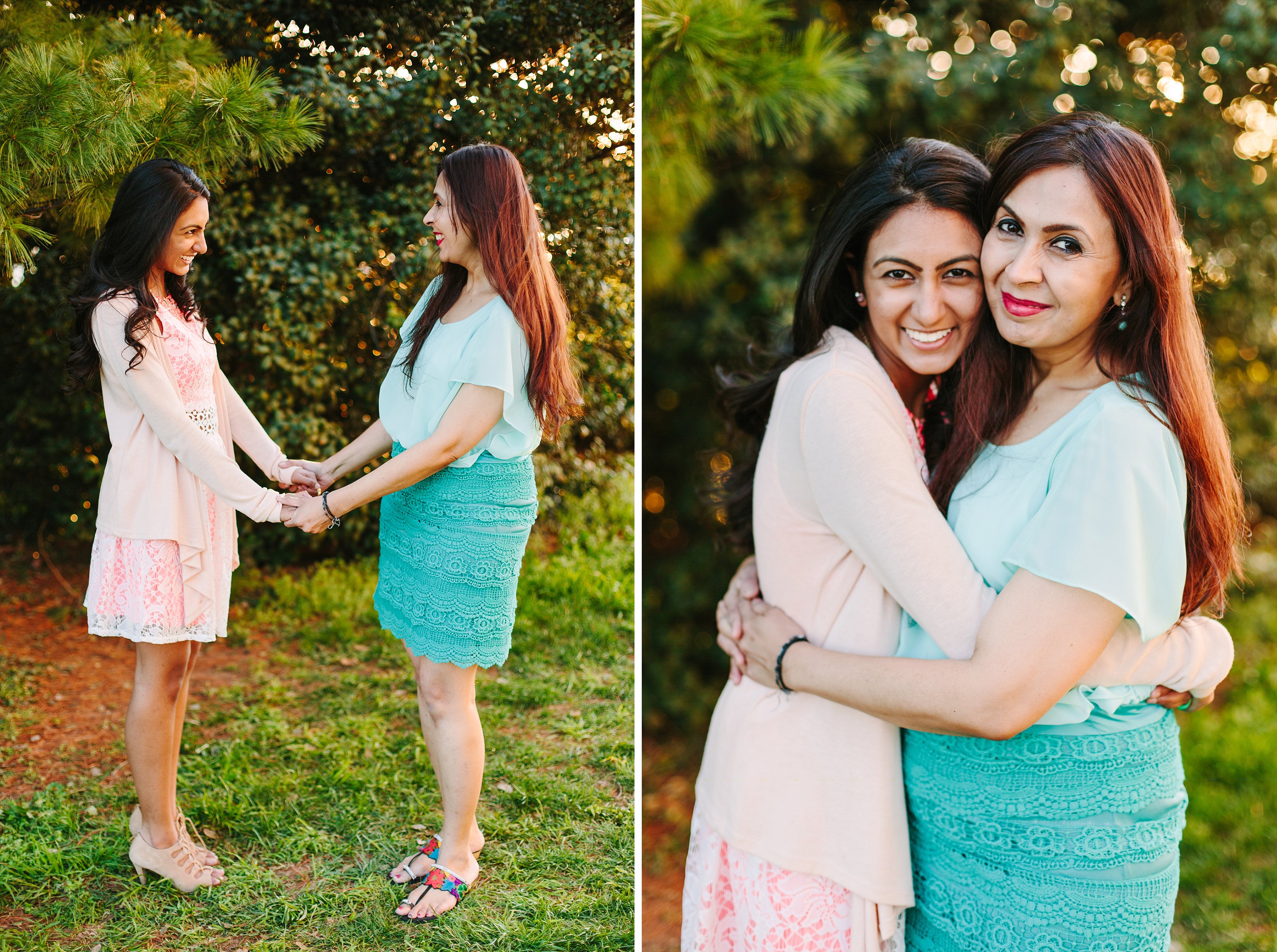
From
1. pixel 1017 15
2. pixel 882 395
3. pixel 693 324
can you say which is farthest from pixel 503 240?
pixel 1017 15

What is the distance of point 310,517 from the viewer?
1858mm

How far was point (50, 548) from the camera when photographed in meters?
2.44

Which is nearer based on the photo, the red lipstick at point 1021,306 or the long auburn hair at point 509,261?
the red lipstick at point 1021,306

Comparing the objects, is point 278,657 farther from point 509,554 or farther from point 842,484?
point 842,484

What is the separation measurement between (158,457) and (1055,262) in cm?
156

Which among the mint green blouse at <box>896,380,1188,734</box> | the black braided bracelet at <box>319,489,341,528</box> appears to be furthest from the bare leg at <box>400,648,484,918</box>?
the mint green blouse at <box>896,380,1188,734</box>

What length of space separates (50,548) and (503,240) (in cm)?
151

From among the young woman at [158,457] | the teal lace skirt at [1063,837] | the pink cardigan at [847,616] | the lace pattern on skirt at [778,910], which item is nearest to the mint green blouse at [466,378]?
the young woman at [158,457]

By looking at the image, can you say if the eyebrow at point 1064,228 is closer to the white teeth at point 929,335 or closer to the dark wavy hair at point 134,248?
the white teeth at point 929,335

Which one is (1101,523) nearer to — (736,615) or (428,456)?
(736,615)

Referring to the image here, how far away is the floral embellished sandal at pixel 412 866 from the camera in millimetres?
1939

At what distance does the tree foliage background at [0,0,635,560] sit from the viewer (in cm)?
179

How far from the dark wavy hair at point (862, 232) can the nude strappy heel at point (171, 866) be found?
141 centimetres

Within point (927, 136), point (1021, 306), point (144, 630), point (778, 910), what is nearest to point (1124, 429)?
point (1021, 306)
